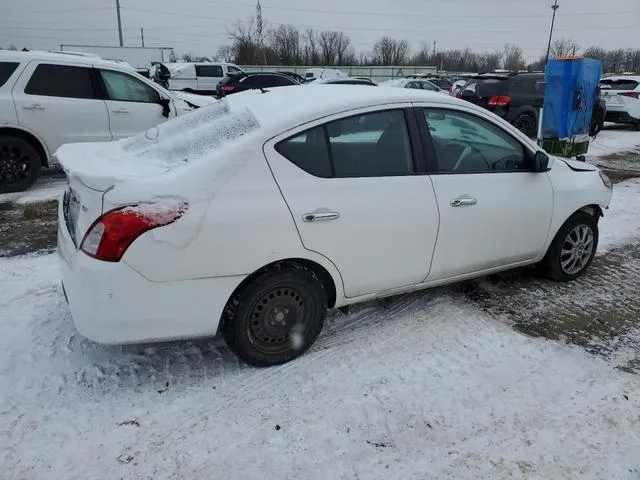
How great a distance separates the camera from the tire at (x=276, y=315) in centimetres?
297

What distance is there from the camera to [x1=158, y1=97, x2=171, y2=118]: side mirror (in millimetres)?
8398

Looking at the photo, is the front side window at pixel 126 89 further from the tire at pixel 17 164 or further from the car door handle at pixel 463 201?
the car door handle at pixel 463 201

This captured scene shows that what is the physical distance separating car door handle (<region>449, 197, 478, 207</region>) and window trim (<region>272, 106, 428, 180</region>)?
0.92 ft

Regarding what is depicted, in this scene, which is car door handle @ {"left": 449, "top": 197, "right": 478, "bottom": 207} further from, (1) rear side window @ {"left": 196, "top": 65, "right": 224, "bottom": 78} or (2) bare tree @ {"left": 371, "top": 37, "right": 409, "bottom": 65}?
A: (2) bare tree @ {"left": 371, "top": 37, "right": 409, "bottom": 65}

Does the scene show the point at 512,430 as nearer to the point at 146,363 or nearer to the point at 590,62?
the point at 146,363

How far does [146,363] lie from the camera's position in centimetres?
323

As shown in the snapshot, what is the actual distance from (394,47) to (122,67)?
8848 cm

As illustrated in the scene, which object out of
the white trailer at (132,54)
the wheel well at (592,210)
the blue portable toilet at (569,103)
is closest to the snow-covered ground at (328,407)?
the wheel well at (592,210)

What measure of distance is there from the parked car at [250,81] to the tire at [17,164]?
12.4 m

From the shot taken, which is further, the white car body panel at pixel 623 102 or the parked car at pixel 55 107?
the white car body panel at pixel 623 102

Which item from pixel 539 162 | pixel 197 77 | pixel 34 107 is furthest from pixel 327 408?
pixel 197 77

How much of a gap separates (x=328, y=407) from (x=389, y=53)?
304 ft

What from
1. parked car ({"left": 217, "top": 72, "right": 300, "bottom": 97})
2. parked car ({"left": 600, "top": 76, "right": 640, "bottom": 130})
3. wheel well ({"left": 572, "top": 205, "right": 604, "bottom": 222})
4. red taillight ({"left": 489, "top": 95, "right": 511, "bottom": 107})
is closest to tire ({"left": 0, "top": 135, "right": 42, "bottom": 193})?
wheel well ({"left": 572, "top": 205, "right": 604, "bottom": 222})

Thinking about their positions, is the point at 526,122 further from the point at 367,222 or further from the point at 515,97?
the point at 367,222
